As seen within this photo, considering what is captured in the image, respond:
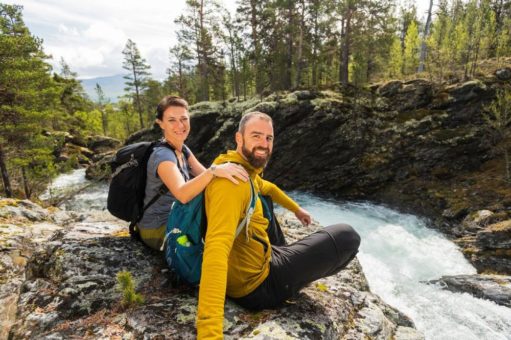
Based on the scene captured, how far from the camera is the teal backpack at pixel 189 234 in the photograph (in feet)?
9.41

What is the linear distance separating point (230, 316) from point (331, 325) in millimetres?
1142

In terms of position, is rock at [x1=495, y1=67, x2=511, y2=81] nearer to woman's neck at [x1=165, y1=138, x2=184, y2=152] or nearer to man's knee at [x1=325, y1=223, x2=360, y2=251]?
man's knee at [x1=325, y1=223, x2=360, y2=251]

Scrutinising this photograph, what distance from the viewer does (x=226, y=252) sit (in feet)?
8.26

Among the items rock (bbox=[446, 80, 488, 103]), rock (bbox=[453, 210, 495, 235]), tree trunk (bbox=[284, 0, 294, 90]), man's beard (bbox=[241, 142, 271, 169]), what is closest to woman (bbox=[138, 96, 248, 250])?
man's beard (bbox=[241, 142, 271, 169])

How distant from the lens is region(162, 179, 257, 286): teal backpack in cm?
287

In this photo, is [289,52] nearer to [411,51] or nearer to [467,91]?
[411,51]

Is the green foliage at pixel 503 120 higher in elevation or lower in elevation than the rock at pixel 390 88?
lower

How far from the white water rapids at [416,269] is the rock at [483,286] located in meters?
0.29

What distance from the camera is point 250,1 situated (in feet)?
104

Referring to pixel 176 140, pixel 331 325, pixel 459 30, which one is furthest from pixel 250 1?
pixel 331 325

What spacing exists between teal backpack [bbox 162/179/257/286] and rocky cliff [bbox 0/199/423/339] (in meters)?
0.40

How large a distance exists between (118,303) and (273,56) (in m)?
32.2

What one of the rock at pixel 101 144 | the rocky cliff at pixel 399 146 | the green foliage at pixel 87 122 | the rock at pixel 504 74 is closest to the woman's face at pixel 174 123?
the rocky cliff at pixel 399 146

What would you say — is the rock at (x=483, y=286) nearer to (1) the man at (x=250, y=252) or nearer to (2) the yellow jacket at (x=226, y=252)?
(1) the man at (x=250, y=252)
